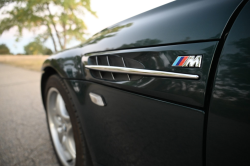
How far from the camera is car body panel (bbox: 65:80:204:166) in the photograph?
684 millimetres

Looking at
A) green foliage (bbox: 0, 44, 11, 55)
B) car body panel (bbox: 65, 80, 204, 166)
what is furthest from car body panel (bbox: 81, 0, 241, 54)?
green foliage (bbox: 0, 44, 11, 55)

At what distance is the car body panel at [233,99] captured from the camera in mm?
533

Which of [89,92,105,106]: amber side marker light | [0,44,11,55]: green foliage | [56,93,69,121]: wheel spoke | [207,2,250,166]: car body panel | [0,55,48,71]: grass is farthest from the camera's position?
[0,44,11,55]: green foliage

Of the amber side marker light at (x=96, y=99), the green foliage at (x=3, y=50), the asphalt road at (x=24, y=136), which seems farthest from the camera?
the green foliage at (x=3, y=50)

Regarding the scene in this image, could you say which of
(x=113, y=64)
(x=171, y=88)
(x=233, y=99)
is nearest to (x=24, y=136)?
(x=113, y=64)

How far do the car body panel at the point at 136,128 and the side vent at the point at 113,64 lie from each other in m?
0.07

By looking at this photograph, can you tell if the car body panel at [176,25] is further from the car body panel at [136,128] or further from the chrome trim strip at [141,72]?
the car body panel at [136,128]

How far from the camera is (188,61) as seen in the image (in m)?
0.65

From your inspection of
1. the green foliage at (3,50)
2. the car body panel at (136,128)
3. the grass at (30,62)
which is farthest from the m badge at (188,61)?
the green foliage at (3,50)

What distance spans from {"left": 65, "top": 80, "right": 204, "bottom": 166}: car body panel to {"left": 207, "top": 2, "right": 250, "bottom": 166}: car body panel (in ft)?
0.23

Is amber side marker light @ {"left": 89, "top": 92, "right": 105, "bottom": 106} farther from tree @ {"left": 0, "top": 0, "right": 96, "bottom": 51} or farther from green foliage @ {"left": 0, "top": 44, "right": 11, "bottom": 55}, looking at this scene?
green foliage @ {"left": 0, "top": 44, "right": 11, "bottom": 55}

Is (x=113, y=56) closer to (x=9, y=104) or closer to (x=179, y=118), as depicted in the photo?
(x=179, y=118)

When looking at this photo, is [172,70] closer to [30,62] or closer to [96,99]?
[96,99]

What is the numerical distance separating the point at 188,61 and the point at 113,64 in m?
0.44
